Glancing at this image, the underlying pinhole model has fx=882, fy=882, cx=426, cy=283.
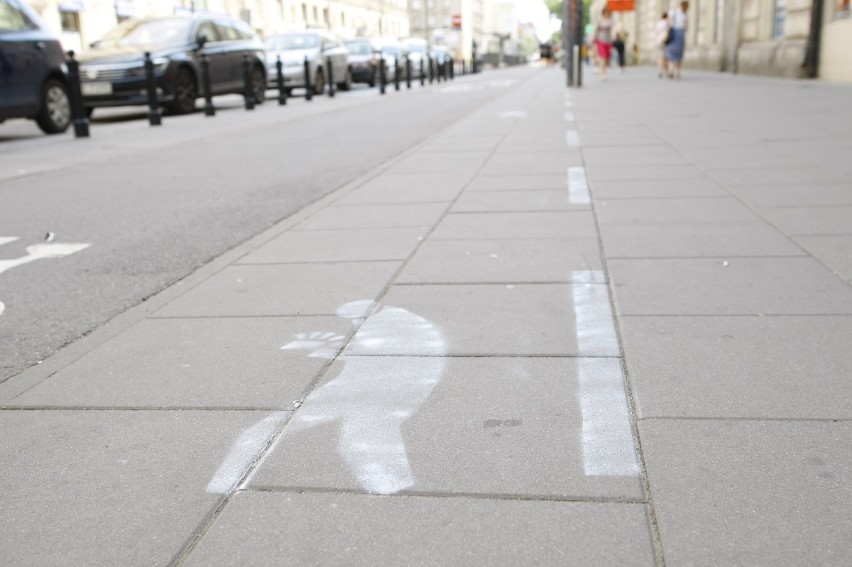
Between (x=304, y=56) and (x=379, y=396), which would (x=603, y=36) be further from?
(x=379, y=396)

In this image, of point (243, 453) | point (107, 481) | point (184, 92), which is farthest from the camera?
point (184, 92)

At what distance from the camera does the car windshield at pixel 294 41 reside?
960 inches

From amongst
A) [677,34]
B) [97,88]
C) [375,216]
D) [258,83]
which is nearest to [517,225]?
[375,216]

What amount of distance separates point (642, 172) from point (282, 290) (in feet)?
13.4

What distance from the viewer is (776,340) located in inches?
118

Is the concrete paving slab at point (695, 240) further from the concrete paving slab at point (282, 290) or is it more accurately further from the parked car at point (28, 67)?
the parked car at point (28, 67)

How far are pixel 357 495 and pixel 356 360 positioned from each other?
942mm

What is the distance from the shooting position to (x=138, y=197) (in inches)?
275

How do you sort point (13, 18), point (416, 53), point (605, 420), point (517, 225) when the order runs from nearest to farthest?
point (605, 420) → point (517, 225) → point (13, 18) → point (416, 53)

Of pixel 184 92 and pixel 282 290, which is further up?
pixel 184 92

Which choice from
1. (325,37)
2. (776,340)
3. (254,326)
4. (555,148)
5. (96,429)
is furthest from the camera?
(325,37)

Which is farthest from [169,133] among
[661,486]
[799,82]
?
[799,82]

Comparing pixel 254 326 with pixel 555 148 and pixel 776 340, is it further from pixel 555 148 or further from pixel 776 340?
pixel 555 148

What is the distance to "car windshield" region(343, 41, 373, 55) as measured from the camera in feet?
104
